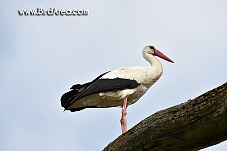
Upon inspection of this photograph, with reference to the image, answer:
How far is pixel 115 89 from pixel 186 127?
300 inches

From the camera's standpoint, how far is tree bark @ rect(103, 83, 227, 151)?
299 centimetres

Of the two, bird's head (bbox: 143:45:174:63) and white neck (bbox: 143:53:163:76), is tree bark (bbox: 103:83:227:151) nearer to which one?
white neck (bbox: 143:53:163:76)

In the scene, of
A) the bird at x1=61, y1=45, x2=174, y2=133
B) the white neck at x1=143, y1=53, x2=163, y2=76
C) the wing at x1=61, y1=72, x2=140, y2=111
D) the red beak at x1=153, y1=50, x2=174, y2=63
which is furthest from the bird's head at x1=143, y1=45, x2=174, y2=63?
the wing at x1=61, y1=72, x2=140, y2=111

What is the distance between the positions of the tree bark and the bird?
265 inches

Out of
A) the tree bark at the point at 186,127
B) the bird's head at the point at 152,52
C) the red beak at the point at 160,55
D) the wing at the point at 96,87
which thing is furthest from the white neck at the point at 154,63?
the tree bark at the point at 186,127

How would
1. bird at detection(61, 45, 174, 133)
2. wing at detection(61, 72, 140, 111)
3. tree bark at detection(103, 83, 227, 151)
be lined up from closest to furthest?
tree bark at detection(103, 83, 227, 151)
wing at detection(61, 72, 140, 111)
bird at detection(61, 45, 174, 133)

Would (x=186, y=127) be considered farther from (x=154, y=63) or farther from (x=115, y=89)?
(x=154, y=63)

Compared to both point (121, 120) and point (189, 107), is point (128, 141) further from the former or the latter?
point (121, 120)

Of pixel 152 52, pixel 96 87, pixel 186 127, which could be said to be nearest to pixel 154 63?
pixel 152 52

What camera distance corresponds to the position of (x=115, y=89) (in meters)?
10.8

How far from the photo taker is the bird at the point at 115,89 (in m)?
10.4

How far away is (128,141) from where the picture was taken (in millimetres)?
3541

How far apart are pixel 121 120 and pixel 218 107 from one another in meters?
7.70

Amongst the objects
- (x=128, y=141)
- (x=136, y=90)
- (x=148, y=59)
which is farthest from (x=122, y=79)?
(x=128, y=141)
